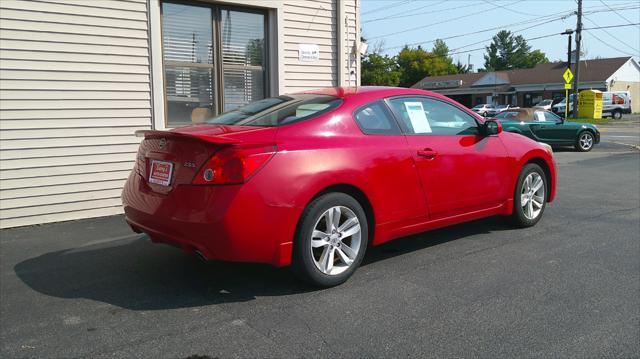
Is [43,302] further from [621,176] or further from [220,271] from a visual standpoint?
[621,176]

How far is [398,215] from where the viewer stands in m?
4.52

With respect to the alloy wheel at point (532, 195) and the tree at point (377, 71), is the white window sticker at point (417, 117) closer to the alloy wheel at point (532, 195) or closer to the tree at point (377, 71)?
the alloy wheel at point (532, 195)

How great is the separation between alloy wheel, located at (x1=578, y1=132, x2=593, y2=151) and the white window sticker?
43.5 ft

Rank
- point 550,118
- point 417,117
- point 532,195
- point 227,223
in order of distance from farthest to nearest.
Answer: point 550,118 < point 532,195 < point 417,117 < point 227,223

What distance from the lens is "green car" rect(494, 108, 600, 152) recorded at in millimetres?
16281

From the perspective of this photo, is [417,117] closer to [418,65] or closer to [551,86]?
[551,86]

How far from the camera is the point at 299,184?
12.4 ft

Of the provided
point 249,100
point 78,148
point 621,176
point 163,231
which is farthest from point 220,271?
point 621,176

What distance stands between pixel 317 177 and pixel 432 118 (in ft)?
5.27

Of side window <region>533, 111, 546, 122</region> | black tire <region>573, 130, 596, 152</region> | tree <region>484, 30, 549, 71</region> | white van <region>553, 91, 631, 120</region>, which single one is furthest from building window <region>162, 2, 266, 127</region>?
tree <region>484, 30, 549, 71</region>

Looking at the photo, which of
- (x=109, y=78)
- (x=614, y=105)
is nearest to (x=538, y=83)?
(x=614, y=105)

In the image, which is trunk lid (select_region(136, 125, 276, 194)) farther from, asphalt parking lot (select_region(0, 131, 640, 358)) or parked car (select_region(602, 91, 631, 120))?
parked car (select_region(602, 91, 631, 120))

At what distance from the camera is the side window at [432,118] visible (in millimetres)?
4754

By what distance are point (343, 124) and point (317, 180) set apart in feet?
2.01
